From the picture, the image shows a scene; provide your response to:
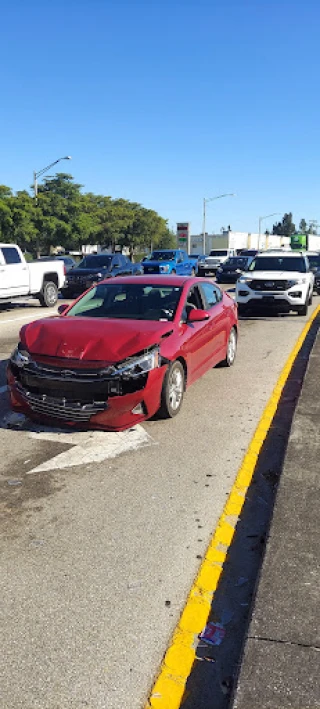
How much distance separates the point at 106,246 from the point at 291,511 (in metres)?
70.3

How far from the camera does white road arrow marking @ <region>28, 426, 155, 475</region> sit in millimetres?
4844

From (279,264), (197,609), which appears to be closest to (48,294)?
(279,264)

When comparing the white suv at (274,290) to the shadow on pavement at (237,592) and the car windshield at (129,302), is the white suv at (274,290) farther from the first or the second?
the shadow on pavement at (237,592)

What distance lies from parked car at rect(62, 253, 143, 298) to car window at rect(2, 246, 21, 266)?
143 inches

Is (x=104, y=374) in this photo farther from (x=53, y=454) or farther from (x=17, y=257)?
(x=17, y=257)

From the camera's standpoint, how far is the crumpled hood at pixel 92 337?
5102mm

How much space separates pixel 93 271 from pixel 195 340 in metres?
14.4

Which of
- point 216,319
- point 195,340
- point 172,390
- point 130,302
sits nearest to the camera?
point 172,390

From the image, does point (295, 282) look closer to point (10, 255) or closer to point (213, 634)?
point (10, 255)

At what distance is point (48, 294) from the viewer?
18.0m

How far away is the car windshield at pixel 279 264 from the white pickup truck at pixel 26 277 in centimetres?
618

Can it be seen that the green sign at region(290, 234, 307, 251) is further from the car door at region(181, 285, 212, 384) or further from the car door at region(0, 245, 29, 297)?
the car door at region(181, 285, 212, 384)

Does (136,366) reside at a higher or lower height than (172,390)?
higher

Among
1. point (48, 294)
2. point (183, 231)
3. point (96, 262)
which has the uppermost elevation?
point (183, 231)
